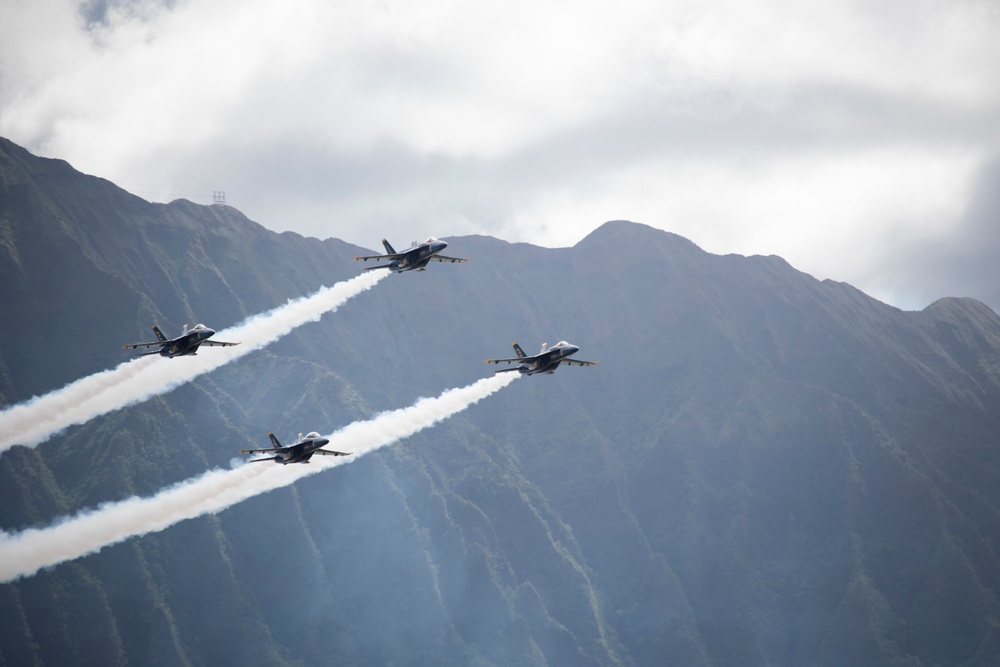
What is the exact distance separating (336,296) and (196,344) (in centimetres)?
2426

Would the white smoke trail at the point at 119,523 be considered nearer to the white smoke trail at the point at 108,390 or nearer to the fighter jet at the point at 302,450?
the white smoke trail at the point at 108,390

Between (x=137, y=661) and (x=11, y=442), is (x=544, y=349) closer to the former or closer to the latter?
(x=11, y=442)

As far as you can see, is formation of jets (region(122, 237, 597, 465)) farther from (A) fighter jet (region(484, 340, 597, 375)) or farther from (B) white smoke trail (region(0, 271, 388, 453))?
(B) white smoke trail (region(0, 271, 388, 453))

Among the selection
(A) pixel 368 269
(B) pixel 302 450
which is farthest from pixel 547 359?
(B) pixel 302 450

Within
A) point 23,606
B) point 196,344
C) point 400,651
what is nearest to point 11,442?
point 196,344

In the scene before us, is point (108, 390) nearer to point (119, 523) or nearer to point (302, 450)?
point (119, 523)

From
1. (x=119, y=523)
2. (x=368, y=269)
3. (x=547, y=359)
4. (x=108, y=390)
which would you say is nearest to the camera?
(x=547, y=359)

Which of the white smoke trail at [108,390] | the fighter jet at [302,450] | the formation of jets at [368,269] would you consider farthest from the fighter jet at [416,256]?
the fighter jet at [302,450]

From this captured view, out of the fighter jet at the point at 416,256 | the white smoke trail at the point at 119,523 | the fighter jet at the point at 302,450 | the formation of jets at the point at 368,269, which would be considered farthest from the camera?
the white smoke trail at the point at 119,523

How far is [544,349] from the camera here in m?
119

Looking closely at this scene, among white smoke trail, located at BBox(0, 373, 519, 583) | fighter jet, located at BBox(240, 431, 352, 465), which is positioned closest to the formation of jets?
fighter jet, located at BBox(240, 431, 352, 465)

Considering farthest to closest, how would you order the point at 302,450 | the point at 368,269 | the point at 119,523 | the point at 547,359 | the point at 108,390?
the point at 119,523 → the point at 108,390 → the point at 368,269 → the point at 547,359 → the point at 302,450

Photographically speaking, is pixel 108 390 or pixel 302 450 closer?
pixel 302 450

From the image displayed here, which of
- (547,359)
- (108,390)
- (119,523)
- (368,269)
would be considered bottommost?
(119,523)
